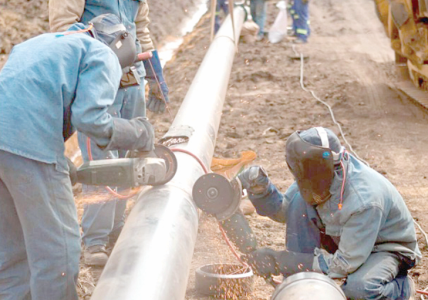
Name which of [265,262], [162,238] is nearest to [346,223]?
[265,262]

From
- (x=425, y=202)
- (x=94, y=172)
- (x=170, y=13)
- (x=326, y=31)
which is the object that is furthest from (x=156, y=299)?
(x=170, y=13)

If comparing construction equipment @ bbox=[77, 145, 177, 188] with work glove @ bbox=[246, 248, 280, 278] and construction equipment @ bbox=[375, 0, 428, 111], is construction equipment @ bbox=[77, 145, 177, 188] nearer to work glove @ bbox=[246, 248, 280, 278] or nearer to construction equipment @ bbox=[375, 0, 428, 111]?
work glove @ bbox=[246, 248, 280, 278]

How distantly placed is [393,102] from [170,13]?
8.44 m

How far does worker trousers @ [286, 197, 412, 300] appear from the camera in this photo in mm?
3896

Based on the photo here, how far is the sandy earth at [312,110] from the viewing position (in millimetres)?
5539

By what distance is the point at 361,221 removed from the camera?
380cm

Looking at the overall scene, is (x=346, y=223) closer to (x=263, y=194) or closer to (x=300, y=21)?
(x=263, y=194)

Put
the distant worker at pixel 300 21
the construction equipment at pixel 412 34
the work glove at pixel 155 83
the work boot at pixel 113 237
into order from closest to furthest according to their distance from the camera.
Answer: the work boot at pixel 113 237 → the work glove at pixel 155 83 → the construction equipment at pixel 412 34 → the distant worker at pixel 300 21

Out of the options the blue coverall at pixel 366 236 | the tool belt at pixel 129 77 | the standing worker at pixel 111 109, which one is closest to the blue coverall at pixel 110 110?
the standing worker at pixel 111 109

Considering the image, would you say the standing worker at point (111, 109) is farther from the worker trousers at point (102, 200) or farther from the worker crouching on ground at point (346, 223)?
the worker crouching on ground at point (346, 223)

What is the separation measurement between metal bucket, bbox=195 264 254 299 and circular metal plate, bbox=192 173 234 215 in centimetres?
38

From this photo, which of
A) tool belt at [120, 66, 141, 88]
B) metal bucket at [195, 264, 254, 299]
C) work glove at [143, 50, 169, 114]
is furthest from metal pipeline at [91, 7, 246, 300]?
tool belt at [120, 66, 141, 88]

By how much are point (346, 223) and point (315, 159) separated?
393 mm

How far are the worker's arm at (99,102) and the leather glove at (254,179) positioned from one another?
0.74m
